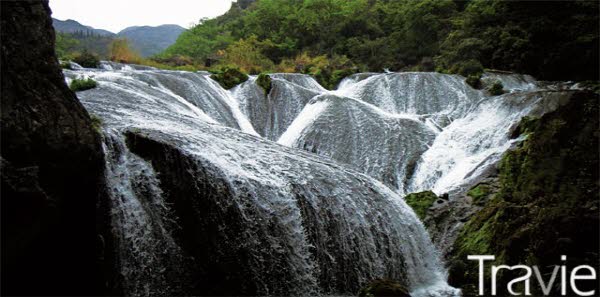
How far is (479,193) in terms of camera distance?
9062mm

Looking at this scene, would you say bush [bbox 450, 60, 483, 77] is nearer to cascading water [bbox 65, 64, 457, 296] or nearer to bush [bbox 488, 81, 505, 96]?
bush [bbox 488, 81, 505, 96]

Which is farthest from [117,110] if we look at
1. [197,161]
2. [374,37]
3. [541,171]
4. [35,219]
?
[374,37]

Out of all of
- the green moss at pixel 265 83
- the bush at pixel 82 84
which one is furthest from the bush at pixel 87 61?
the bush at pixel 82 84

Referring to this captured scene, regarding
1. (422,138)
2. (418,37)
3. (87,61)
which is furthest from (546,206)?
(418,37)

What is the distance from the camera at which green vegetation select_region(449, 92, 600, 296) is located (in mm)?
5930

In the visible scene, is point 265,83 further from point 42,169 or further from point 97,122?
point 42,169

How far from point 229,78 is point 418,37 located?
1349cm

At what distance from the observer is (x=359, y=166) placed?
38.5 feet

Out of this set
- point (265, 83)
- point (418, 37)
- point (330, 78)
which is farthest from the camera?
point (418, 37)

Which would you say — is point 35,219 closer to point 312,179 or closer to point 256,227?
point 256,227

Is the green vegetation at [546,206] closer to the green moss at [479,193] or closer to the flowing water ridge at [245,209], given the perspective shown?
the green moss at [479,193]

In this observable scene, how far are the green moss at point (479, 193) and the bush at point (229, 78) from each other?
884 centimetres

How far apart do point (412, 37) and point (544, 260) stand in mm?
21381

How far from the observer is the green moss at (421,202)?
9120 mm
